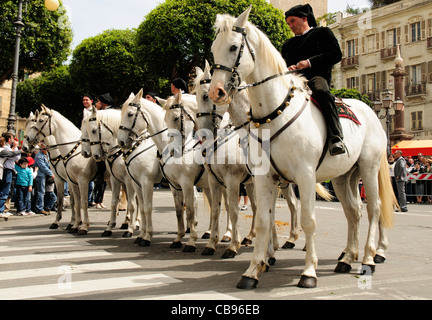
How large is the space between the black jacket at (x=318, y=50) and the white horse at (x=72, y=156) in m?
6.13

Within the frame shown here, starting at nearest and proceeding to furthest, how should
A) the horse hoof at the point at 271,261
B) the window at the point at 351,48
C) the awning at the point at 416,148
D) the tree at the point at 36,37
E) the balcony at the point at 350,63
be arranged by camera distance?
the horse hoof at the point at 271,261
the awning at the point at 416,148
the tree at the point at 36,37
the balcony at the point at 350,63
the window at the point at 351,48

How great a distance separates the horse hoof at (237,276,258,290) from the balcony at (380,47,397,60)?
45.4 metres

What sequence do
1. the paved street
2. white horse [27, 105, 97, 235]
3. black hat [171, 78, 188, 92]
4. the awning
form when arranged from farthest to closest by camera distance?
→ the awning, white horse [27, 105, 97, 235], black hat [171, 78, 188, 92], the paved street

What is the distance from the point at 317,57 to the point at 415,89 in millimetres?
42845

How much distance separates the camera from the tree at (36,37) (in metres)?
28.2

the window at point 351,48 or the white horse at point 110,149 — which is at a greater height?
the window at point 351,48

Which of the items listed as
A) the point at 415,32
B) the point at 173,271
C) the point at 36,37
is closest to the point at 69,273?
the point at 173,271

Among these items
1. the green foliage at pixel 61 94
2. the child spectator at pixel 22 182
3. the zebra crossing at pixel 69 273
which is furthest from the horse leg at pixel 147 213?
the green foliage at pixel 61 94

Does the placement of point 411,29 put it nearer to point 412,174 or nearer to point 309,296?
point 412,174

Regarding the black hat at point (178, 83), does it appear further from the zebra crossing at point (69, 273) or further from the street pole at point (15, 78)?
the street pole at point (15, 78)

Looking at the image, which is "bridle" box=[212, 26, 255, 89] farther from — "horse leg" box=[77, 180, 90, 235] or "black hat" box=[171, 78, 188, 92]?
"horse leg" box=[77, 180, 90, 235]

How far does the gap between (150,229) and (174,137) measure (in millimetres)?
1985

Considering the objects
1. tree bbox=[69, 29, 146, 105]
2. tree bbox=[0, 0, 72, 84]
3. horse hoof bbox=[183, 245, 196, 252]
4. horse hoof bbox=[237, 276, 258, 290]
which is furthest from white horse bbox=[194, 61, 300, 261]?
tree bbox=[69, 29, 146, 105]

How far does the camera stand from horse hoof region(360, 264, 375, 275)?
5617mm
